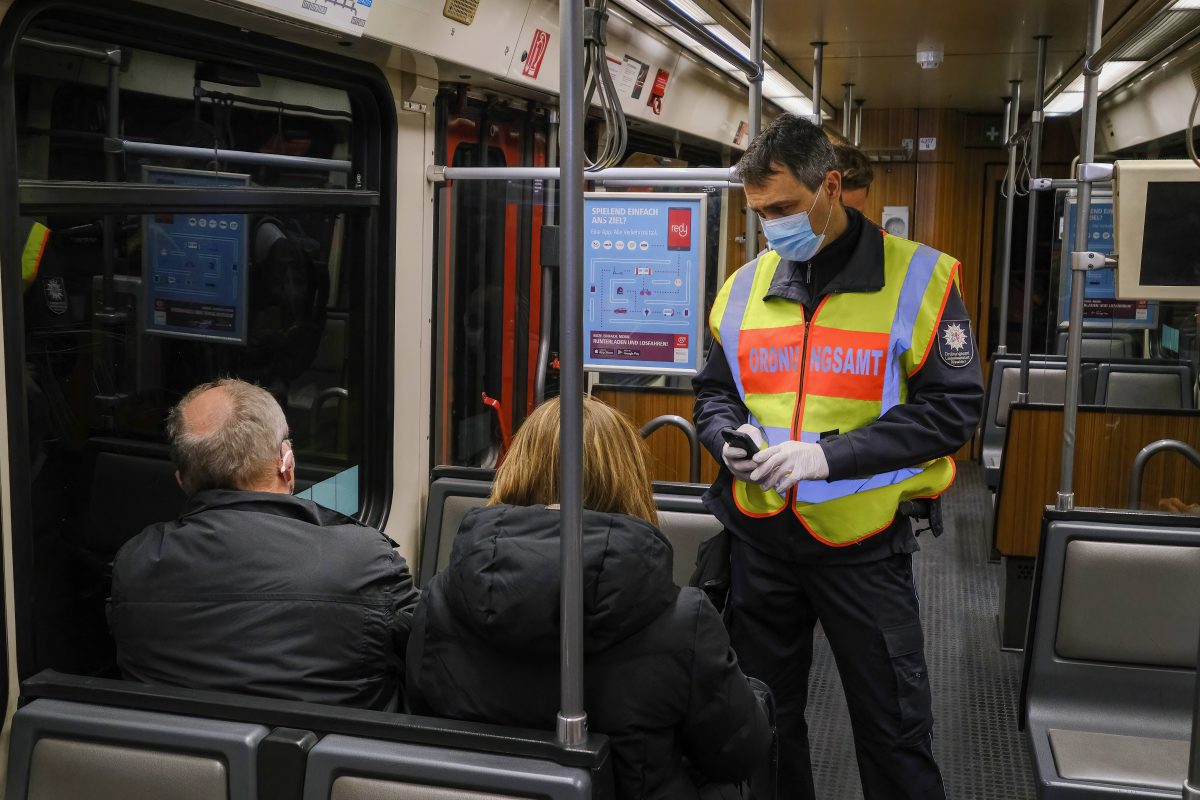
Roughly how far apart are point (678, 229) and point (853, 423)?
1529mm

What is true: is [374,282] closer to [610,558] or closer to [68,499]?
[68,499]

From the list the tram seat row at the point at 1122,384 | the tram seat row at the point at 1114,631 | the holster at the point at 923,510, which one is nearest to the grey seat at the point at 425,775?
the holster at the point at 923,510

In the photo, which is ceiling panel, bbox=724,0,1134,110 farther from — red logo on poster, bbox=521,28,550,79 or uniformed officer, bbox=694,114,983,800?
uniformed officer, bbox=694,114,983,800

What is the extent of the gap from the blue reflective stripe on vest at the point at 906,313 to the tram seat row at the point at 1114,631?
2.55 feet

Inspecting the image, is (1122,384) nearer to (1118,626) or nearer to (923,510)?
(1118,626)

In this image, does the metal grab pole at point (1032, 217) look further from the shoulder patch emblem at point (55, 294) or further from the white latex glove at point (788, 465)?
the shoulder patch emblem at point (55, 294)

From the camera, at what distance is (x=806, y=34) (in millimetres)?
5453

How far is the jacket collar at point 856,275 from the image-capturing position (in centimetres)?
227

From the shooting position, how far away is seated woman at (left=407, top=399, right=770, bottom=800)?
1563 mm

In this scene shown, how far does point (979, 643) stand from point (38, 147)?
376 cm

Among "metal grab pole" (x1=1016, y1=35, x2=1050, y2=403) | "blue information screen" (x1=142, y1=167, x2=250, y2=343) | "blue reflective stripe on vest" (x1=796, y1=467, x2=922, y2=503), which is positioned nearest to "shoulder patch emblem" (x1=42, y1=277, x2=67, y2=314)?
"blue information screen" (x1=142, y1=167, x2=250, y2=343)

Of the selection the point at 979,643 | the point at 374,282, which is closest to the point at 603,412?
the point at 374,282

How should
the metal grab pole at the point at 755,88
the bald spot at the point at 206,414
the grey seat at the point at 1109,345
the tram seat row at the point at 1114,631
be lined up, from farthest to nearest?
the grey seat at the point at 1109,345
the metal grab pole at the point at 755,88
the tram seat row at the point at 1114,631
the bald spot at the point at 206,414

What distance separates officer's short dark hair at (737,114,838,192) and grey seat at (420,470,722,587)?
94cm
